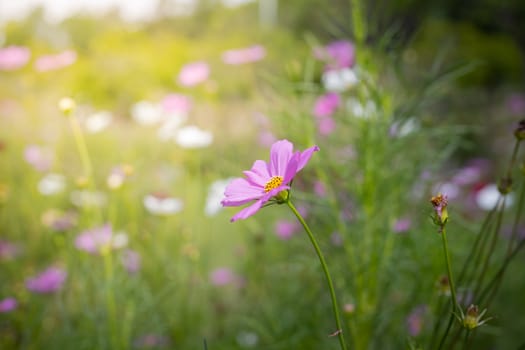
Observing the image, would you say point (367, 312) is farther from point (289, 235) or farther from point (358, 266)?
point (289, 235)

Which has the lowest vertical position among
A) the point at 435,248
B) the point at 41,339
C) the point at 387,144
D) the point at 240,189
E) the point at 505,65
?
the point at 505,65

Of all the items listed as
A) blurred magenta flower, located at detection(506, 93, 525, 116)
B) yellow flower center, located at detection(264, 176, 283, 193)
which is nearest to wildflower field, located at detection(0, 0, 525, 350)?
yellow flower center, located at detection(264, 176, 283, 193)

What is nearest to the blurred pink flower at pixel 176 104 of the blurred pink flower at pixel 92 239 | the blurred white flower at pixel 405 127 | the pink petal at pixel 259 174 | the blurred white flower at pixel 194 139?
the blurred white flower at pixel 194 139

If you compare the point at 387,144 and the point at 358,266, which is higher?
the point at 387,144

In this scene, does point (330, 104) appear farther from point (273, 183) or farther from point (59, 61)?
point (59, 61)

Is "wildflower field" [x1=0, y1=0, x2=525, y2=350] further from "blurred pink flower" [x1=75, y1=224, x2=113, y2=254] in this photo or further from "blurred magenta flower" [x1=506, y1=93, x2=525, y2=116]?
"blurred magenta flower" [x1=506, y1=93, x2=525, y2=116]

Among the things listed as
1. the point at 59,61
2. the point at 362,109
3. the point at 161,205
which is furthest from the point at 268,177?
the point at 59,61

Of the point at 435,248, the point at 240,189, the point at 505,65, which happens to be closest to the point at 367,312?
the point at 435,248
